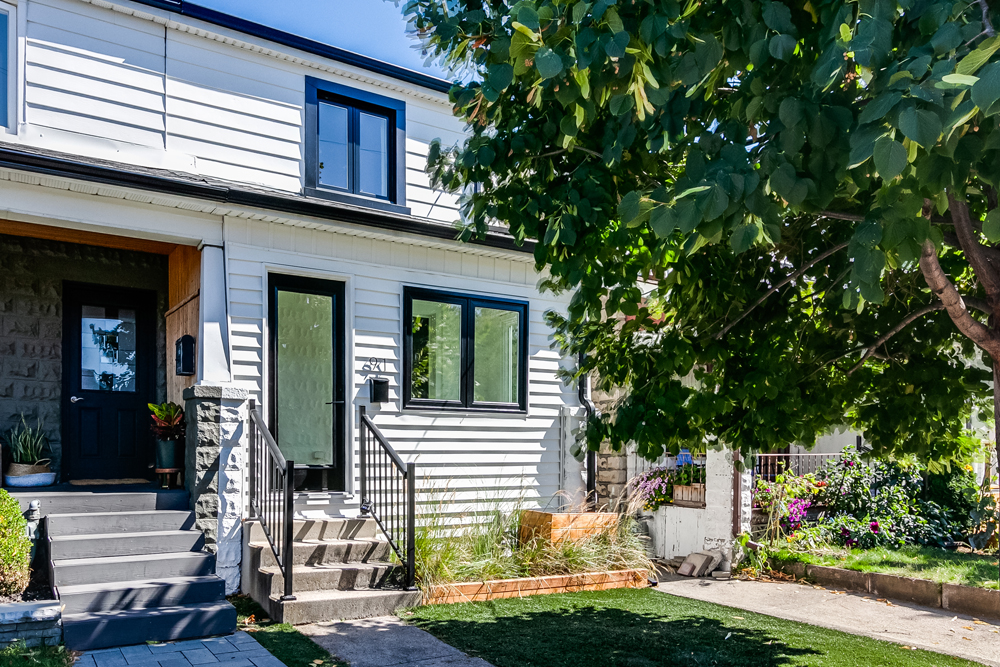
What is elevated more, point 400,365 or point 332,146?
point 332,146

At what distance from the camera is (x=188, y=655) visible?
507 centimetres

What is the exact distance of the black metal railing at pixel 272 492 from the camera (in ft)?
19.7

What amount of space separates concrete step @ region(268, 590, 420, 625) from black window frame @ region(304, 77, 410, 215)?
402cm

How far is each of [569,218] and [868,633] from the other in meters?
4.71

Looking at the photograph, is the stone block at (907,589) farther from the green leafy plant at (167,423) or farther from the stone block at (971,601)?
the green leafy plant at (167,423)

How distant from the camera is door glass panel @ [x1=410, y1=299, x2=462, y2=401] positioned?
8.48m

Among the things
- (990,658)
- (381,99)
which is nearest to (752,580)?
(990,658)

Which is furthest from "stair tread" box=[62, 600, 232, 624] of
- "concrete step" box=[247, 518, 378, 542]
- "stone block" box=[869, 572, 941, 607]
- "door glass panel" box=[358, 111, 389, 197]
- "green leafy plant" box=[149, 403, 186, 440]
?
"stone block" box=[869, 572, 941, 607]

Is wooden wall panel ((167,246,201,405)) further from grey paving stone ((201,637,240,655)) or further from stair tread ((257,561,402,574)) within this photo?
grey paving stone ((201,637,240,655))

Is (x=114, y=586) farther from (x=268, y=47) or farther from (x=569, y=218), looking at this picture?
(x=268, y=47)

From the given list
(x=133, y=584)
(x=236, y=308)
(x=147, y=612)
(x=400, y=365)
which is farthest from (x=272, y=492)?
(x=400, y=365)

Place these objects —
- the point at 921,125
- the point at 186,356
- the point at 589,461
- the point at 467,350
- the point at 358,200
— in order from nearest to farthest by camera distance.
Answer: the point at 921,125 → the point at 186,356 → the point at 358,200 → the point at 467,350 → the point at 589,461

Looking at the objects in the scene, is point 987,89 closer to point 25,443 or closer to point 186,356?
point 186,356

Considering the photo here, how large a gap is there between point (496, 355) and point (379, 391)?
173 centimetres
